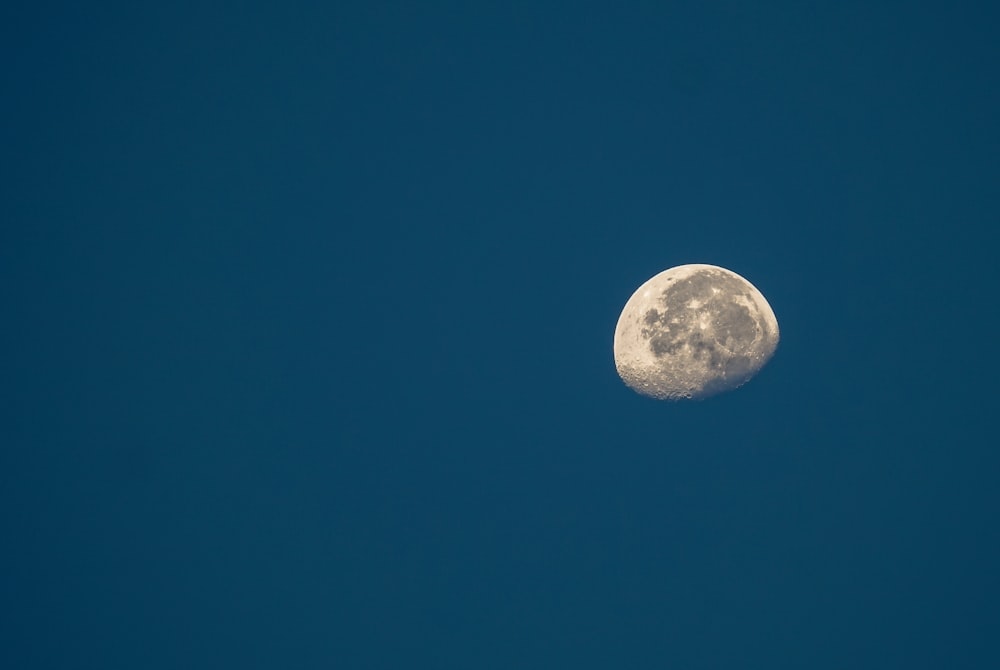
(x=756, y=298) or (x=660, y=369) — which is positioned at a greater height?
(x=756, y=298)

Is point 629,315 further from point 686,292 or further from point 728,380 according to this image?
point 728,380

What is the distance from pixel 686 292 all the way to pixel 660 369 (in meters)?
2.40

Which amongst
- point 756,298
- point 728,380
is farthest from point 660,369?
point 756,298

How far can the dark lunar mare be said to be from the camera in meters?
23.1

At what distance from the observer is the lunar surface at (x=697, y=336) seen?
2317cm

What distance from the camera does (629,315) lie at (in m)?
26.0

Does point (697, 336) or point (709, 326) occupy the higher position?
point (709, 326)

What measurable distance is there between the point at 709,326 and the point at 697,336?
0.45m

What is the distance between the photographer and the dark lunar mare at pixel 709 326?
2312 cm

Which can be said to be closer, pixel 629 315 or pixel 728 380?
pixel 728 380

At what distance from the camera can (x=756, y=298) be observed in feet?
81.5

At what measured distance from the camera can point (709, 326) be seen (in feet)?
76.1

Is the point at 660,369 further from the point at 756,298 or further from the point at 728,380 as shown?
the point at 756,298

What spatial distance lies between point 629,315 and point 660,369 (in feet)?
8.96
